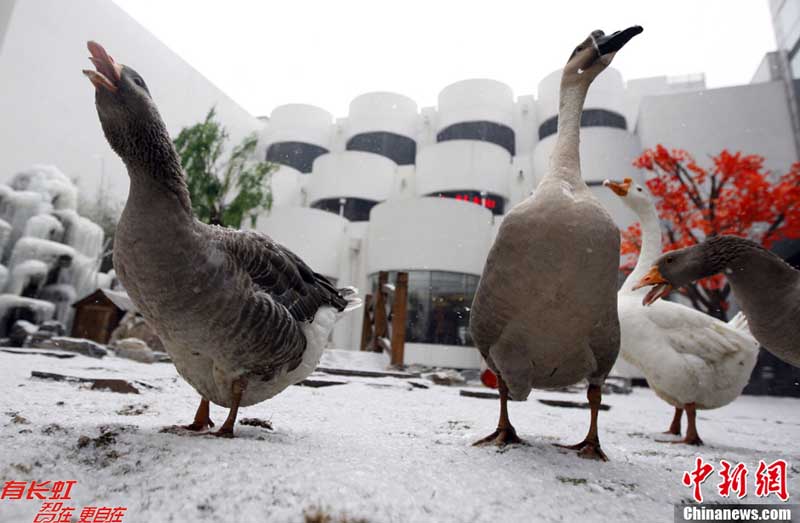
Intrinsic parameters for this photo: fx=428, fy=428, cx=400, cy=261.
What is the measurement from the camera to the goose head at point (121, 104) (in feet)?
5.34

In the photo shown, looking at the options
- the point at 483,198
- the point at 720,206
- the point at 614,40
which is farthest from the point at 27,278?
the point at 720,206

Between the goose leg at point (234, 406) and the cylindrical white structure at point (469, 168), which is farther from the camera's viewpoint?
the cylindrical white structure at point (469, 168)

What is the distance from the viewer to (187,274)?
1.69 meters

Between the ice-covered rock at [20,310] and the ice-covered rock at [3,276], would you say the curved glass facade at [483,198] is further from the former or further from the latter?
the ice-covered rock at [3,276]

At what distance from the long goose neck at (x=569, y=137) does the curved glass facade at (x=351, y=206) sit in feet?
58.1

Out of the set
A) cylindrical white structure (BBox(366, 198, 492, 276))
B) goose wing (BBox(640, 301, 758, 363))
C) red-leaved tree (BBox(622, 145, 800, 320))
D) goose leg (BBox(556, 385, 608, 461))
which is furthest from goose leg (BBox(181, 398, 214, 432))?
cylindrical white structure (BBox(366, 198, 492, 276))

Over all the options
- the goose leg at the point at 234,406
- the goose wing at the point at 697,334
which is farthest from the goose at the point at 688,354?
the goose leg at the point at 234,406

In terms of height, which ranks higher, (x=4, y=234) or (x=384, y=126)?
(x=384, y=126)

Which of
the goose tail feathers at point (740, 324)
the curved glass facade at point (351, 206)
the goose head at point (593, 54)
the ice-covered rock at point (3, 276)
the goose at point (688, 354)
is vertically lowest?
the goose at point (688, 354)

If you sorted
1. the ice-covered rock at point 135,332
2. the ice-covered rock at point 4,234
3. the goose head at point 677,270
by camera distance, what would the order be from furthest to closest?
the ice-covered rock at point 4,234 < the ice-covered rock at point 135,332 < the goose head at point 677,270

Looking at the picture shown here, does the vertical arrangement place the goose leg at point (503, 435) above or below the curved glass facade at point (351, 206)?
below

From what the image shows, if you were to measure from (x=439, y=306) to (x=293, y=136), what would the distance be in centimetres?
1327

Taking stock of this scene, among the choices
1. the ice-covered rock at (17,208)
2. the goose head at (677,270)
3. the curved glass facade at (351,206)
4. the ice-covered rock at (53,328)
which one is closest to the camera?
the goose head at (677,270)

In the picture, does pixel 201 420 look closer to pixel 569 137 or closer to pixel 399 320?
pixel 569 137
